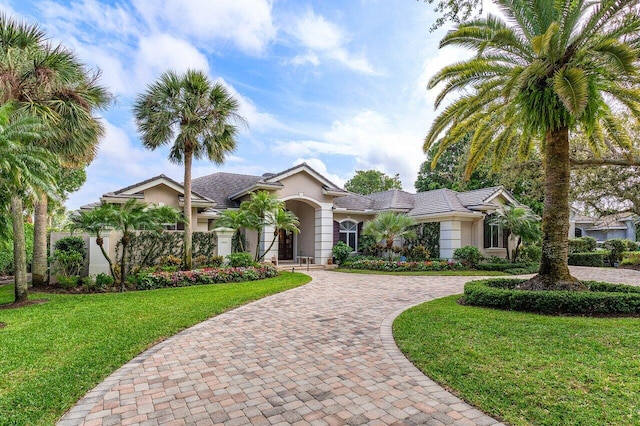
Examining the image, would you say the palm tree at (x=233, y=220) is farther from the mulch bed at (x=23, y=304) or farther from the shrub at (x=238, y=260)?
the mulch bed at (x=23, y=304)

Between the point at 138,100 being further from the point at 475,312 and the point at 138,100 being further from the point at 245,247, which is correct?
the point at 475,312

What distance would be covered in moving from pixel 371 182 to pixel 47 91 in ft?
132

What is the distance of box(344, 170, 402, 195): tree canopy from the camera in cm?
4769

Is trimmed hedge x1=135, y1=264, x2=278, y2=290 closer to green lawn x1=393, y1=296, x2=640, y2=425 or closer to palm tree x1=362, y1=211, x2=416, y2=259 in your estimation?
palm tree x1=362, y1=211, x2=416, y2=259

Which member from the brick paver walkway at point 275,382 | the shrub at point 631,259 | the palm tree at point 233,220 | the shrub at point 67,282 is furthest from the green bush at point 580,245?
the shrub at point 67,282

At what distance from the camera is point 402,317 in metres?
8.38

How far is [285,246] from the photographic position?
23984 mm

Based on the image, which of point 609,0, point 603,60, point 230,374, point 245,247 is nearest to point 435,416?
point 230,374

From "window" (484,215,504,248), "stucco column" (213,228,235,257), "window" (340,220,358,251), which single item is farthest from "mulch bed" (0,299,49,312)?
"window" (484,215,504,248)

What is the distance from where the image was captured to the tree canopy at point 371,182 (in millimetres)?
47688

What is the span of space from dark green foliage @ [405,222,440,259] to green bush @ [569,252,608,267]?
383 inches

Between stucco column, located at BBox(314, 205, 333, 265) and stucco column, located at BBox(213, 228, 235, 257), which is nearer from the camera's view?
stucco column, located at BBox(213, 228, 235, 257)

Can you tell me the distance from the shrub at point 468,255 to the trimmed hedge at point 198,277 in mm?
11161

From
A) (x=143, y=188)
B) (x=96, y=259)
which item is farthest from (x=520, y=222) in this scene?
(x=96, y=259)
